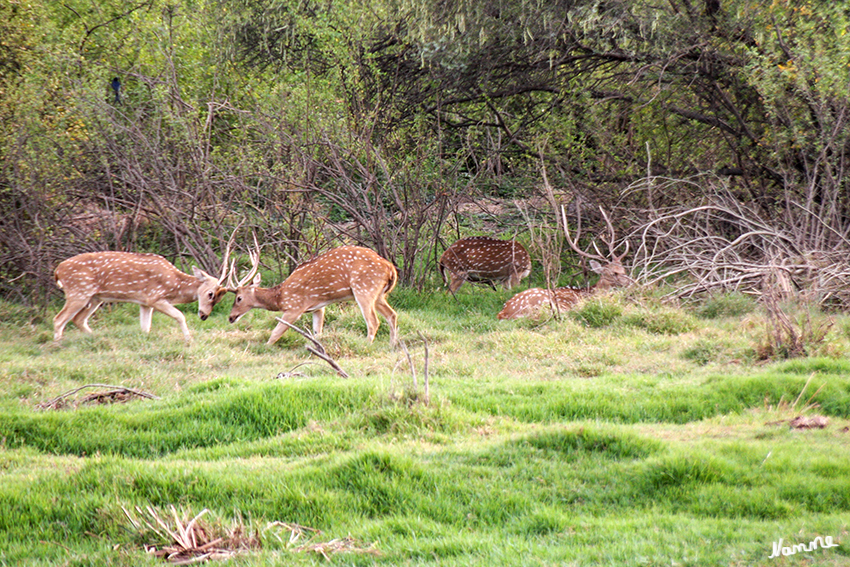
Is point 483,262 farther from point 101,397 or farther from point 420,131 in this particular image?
point 101,397

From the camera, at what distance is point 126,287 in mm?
11656

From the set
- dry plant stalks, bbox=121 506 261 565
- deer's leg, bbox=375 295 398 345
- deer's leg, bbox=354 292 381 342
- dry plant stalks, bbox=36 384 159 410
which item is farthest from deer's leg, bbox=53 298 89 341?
dry plant stalks, bbox=121 506 261 565

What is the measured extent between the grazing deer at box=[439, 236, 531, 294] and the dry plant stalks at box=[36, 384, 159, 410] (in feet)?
23.2

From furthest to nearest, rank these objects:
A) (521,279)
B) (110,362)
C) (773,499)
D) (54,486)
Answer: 1. (521,279)
2. (110,362)
3. (54,486)
4. (773,499)

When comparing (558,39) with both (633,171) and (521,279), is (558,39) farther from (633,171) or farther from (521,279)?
(521,279)

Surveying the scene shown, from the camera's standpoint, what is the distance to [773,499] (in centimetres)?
518

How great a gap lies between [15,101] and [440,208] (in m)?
6.90

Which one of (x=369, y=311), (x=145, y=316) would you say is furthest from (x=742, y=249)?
(x=145, y=316)

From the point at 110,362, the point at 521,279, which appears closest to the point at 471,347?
the point at 110,362

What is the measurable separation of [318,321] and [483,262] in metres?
3.94

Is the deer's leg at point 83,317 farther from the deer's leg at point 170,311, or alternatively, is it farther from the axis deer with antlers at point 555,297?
the axis deer with antlers at point 555,297

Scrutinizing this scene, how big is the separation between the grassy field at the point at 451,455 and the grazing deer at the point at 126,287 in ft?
4.81

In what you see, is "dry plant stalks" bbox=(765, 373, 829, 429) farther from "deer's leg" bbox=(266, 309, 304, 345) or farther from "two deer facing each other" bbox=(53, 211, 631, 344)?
"deer's leg" bbox=(266, 309, 304, 345)

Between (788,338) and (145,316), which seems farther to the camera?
(145,316)
